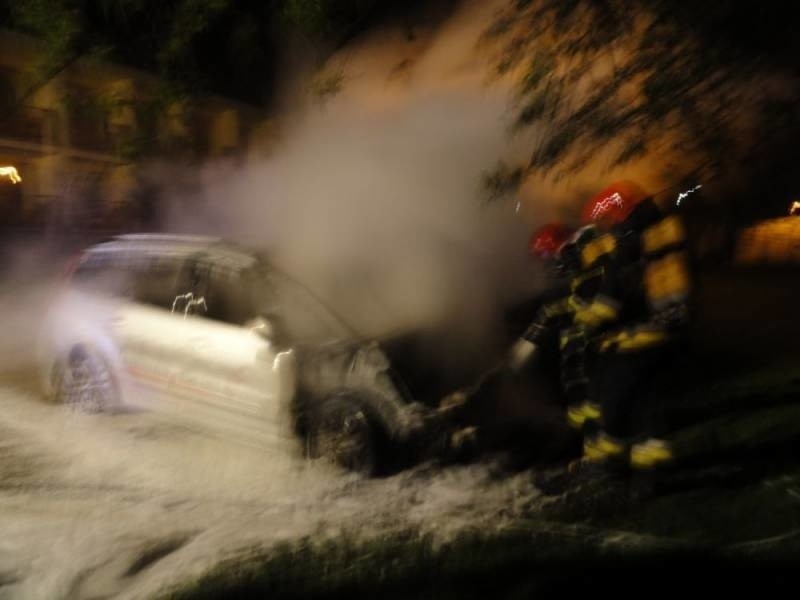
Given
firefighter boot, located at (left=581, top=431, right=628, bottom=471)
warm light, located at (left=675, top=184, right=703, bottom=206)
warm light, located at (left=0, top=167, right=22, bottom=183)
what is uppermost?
warm light, located at (left=0, top=167, right=22, bottom=183)

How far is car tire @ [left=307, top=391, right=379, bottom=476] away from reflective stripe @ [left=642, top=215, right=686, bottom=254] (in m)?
1.94

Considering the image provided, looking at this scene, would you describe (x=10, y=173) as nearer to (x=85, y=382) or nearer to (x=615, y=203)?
(x=85, y=382)

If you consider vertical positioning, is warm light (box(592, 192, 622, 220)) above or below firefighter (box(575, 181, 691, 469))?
above

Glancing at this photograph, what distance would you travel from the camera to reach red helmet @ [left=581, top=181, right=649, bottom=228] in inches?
184

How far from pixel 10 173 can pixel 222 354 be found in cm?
989

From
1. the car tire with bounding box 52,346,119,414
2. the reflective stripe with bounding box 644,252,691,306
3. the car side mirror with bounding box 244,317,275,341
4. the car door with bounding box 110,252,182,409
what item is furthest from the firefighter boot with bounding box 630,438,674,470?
the car tire with bounding box 52,346,119,414

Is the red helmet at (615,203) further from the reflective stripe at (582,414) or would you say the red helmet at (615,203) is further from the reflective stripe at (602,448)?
the reflective stripe at (602,448)

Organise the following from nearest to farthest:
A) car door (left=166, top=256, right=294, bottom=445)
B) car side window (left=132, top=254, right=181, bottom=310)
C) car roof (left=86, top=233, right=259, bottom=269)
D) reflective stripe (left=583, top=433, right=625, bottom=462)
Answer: reflective stripe (left=583, top=433, right=625, bottom=462) < car door (left=166, top=256, right=294, bottom=445) < car roof (left=86, top=233, right=259, bottom=269) < car side window (left=132, top=254, right=181, bottom=310)

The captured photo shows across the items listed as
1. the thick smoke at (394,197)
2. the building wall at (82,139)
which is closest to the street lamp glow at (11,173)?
the building wall at (82,139)

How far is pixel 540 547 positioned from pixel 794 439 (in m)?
2.48

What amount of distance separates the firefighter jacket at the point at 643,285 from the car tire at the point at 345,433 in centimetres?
150

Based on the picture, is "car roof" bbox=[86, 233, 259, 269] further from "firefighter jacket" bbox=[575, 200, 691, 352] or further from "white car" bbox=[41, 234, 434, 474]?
"firefighter jacket" bbox=[575, 200, 691, 352]

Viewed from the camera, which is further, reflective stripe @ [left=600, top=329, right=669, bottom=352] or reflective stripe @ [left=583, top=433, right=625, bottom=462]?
reflective stripe @ [left=583, top=433, right=625, bottom=462]

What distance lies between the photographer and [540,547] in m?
4.15
